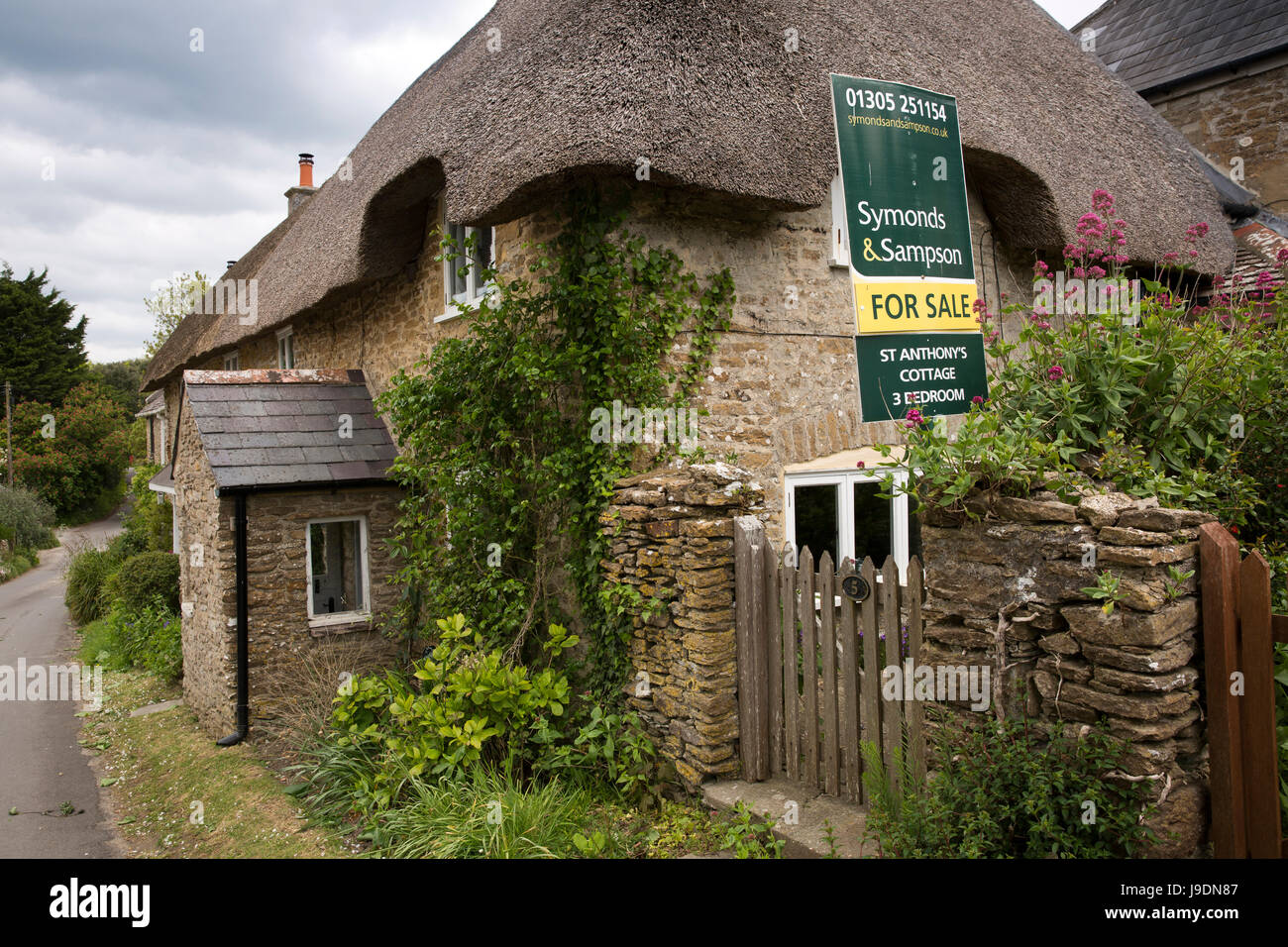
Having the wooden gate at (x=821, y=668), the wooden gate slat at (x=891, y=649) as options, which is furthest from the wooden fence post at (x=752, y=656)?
the wooden gate slat at (x=891, y=649)

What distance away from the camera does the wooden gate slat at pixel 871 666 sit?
3.97m

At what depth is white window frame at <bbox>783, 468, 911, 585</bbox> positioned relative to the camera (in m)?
6.30

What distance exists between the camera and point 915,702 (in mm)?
3668

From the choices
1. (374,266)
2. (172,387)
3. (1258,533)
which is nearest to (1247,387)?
(1258,533)

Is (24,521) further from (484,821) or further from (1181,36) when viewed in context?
(1181,36)

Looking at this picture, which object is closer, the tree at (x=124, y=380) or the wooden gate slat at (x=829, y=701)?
the wooden gate slat at (x=829, y=701)

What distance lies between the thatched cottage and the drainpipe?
3 centimetres

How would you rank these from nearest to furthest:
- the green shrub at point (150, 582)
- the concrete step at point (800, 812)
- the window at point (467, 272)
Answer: the concrete step at point (800, 812) → the window at point (467, 272) → the green shrub at point (150, 582)

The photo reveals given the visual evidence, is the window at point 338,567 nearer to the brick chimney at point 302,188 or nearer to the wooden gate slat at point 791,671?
the wooden gate slat at point 791,671

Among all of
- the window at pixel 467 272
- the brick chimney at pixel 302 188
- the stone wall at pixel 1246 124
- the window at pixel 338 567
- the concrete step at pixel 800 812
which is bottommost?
the concrete step at pixel 800 812

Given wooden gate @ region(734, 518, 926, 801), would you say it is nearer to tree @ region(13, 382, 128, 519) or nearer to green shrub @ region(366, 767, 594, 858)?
green shrub @ region(366, 767, 594, 858)

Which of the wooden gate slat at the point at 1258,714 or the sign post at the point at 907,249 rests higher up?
the sign post at the point at 907,249

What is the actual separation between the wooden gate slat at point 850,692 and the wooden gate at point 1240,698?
1.52 m

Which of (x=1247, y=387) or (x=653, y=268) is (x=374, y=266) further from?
(x=1247, y=387)
